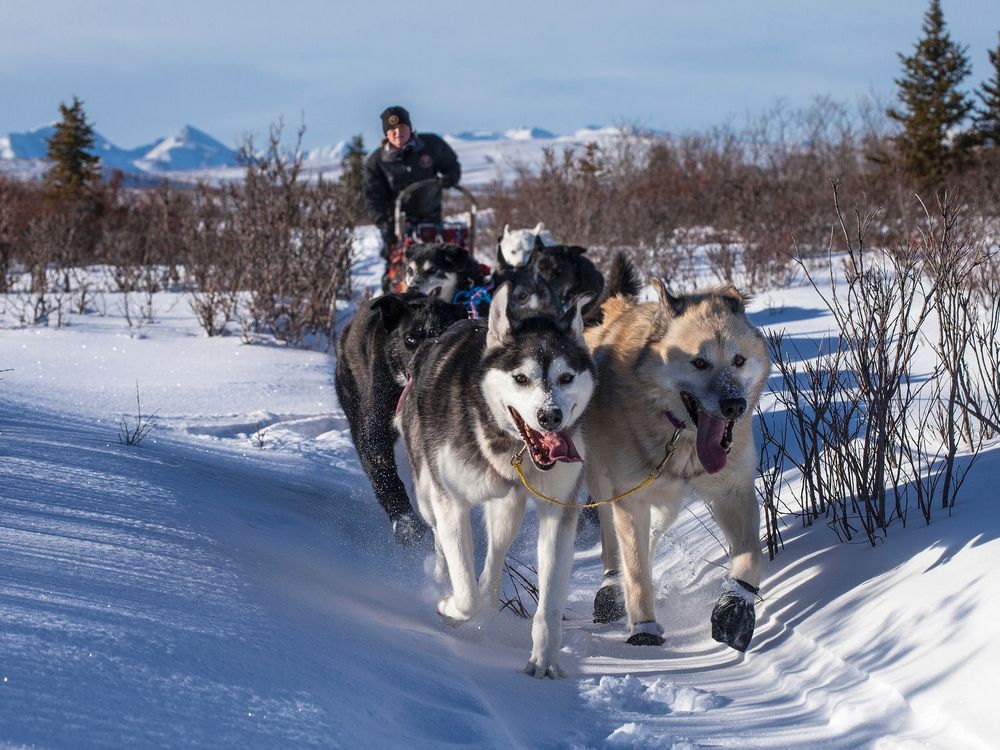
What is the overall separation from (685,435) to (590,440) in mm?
352

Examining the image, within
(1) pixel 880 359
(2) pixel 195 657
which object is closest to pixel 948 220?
(1) pixel 880 359

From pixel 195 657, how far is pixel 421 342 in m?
2.30

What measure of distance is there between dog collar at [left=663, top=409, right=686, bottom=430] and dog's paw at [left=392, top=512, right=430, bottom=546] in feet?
4.62

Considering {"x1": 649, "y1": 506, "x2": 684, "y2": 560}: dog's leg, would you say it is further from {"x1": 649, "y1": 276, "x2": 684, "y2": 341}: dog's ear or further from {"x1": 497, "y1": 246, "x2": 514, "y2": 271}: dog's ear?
{"x1": 497, "y1": 246, "x2": 514, "y2": 271}: dog's ear

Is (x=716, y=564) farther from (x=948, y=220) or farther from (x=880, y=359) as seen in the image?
A: (x=948, y=220)

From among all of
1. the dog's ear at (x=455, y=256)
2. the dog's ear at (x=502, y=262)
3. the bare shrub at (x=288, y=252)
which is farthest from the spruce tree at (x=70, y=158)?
the dog's ear at (x=455, y=256)

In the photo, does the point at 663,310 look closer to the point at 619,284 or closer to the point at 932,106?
the point at 619,284

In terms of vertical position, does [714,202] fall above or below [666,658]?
above

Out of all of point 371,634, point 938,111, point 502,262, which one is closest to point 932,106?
point 938,111

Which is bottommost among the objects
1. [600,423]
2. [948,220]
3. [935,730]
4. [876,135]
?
[935,730]

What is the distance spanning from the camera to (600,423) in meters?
3.57

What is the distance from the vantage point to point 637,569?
3.39 metres

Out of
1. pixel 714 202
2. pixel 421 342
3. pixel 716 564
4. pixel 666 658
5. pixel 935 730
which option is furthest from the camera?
pixel 714 202

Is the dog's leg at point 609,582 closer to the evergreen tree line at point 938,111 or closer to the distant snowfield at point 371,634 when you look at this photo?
the distant snowfield at point 371,634
